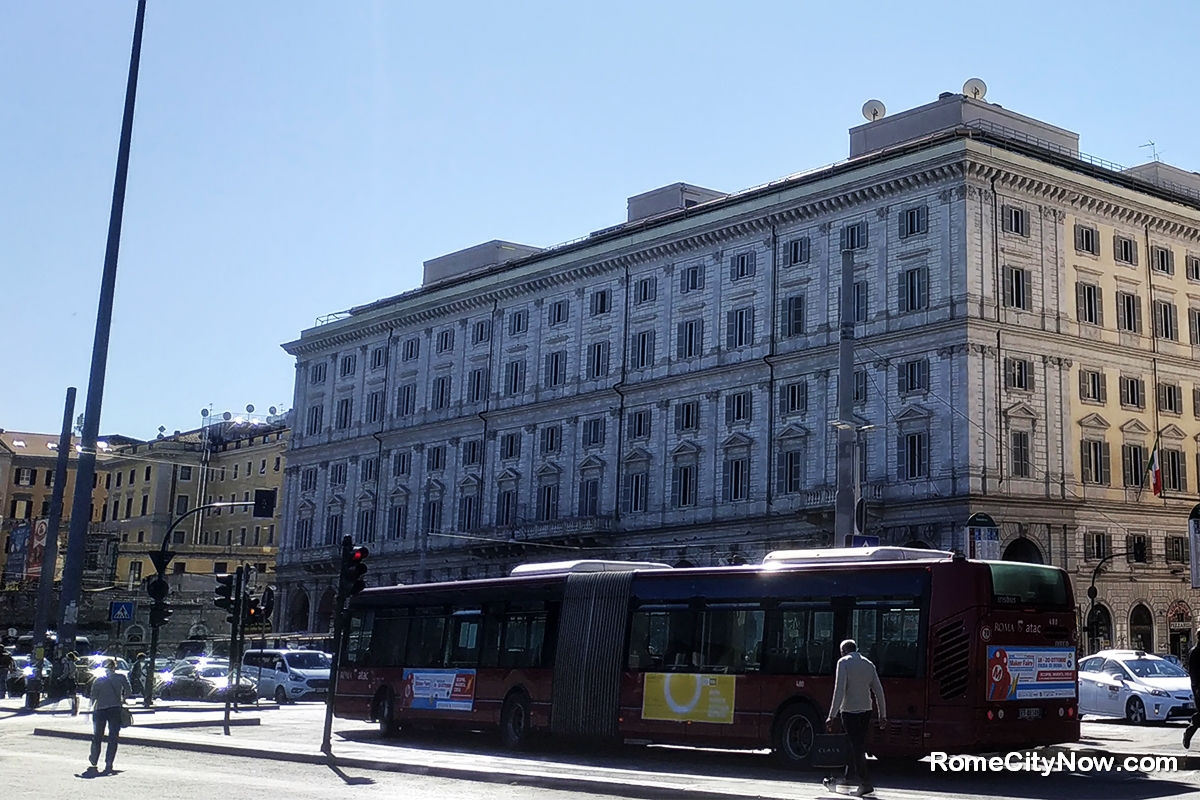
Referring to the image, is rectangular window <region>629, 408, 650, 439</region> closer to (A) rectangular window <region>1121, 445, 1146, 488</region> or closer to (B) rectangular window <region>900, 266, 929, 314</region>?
(B) rectangular window <region>900, 266, 929, 314</region>

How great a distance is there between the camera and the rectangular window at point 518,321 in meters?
72.7

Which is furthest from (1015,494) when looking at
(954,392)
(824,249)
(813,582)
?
(813,582)

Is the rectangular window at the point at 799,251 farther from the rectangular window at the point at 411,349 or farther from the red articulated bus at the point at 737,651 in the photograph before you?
the red articulated bus at the point at 737,651

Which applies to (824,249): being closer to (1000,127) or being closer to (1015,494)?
(1000,127)

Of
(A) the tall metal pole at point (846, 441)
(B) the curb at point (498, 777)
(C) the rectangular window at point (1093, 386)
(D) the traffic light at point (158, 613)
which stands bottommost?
(B) the curb at point (498, 777)

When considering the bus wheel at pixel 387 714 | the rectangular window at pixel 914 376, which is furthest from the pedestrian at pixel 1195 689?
the rectangular window at pixel 914 376

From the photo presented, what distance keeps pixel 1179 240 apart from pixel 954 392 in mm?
15100

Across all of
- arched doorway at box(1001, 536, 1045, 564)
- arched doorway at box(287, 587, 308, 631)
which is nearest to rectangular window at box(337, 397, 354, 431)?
arched doorway at box(287, 587, 308, 631)

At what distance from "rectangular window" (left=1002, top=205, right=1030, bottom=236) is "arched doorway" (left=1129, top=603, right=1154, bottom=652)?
581 inches

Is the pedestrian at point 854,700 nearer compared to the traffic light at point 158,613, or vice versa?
the pedestrian at point 854,700

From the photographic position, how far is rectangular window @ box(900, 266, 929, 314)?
177ft

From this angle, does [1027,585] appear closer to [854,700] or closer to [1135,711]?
[854,700]

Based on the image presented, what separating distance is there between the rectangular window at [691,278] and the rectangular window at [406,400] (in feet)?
68.1

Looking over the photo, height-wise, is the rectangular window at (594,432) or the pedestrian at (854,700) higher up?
the rectangular window at (594,432)
